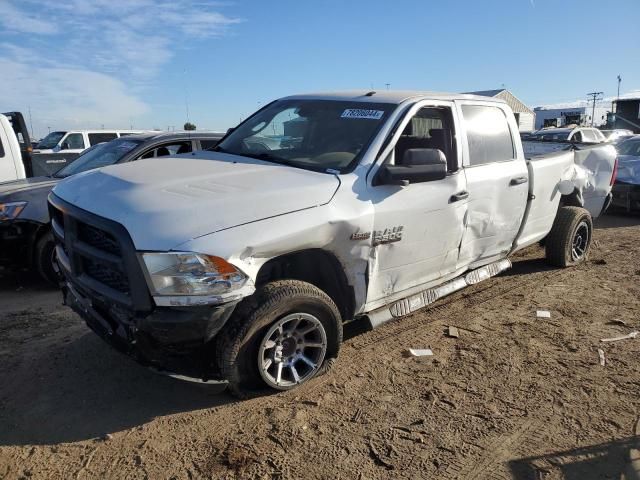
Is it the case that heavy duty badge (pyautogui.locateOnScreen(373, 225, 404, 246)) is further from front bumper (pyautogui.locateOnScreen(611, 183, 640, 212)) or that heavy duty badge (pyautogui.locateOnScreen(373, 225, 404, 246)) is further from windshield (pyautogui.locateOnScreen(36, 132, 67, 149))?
windshield (pyautogui.locateOnScreen(36, 132, 67, 149))

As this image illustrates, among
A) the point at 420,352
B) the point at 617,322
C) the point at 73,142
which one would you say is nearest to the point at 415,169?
the point at 420,352

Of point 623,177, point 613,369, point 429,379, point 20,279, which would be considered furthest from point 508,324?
point 623,177

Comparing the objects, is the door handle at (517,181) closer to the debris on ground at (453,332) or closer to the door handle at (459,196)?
the door handle at (459,196)

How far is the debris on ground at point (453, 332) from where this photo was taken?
456cm

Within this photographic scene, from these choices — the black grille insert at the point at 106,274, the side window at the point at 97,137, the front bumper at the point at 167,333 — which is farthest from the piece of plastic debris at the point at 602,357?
the side window at the point at 97,137

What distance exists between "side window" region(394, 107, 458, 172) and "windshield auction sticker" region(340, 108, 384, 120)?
352mm

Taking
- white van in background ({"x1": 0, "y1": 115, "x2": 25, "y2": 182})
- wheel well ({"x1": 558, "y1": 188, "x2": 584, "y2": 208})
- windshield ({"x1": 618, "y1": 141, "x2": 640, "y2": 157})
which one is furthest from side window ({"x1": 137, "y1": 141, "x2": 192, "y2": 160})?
windshield ({"x1": 618, "y1": 141, "x2": 640, "y2": 157})

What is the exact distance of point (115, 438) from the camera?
3090 millimetres

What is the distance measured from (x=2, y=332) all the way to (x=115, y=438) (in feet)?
Result: 7.36

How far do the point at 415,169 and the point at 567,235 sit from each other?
3.54 meters

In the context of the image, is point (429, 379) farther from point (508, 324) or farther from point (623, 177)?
point (623, 177)

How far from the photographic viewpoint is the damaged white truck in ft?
9.48

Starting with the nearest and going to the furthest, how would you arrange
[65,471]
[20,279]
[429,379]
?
[65,471] < [429,379] < [20,279]

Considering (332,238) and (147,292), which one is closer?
(147,292)
